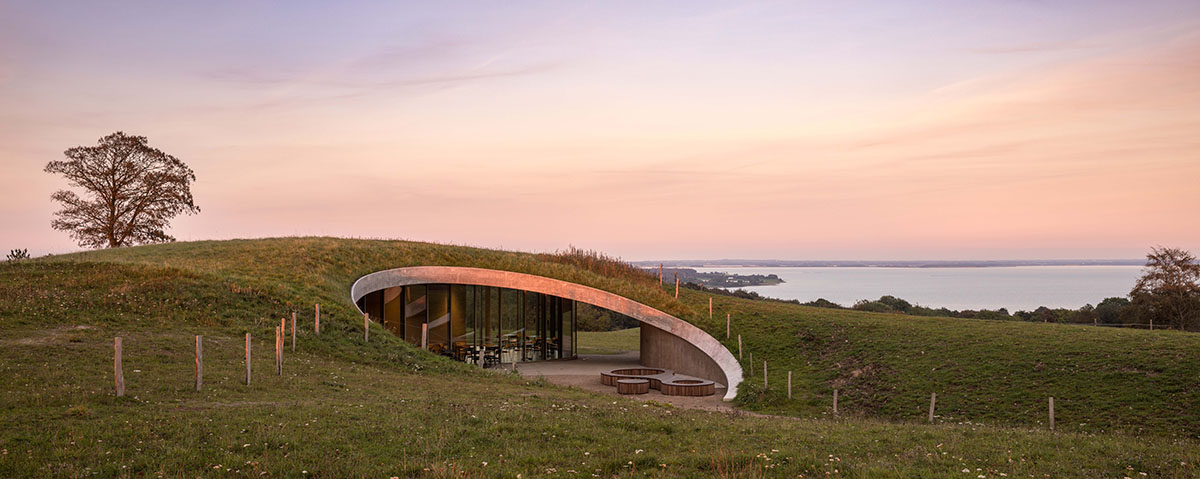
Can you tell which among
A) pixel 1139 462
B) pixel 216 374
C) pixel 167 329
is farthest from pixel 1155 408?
pixel 167 329

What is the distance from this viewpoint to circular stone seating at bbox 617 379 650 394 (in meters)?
23.9

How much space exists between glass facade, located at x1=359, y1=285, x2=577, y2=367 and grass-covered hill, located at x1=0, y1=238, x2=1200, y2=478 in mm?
1924

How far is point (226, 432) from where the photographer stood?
945 cm

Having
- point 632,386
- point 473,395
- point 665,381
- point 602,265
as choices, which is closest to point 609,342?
point 602,265

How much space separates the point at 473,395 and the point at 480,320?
1691 centimetres

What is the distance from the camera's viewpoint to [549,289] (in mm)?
31156

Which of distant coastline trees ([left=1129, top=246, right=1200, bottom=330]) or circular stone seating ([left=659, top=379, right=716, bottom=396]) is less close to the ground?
distant coastline trees ([left=1129, top=246, right=1200, bottom=330])

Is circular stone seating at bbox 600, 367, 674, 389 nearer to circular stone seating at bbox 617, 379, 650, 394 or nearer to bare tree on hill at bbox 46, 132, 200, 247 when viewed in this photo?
circular stone seating at bbox 617, 379, 650, 394

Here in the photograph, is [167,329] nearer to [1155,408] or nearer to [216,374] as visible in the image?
[216,374]

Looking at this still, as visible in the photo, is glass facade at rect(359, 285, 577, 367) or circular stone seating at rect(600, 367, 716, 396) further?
glass facade at rect(359, 285, 577, 367)

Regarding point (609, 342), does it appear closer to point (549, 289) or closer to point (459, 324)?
point (549, 289)

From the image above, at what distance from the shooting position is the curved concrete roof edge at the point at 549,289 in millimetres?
27922

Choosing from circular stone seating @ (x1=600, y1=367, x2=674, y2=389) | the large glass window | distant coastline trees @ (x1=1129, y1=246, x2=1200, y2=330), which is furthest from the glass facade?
distant coastline trees @ (x1=1129, y1=246, x2=1200, y2=330)

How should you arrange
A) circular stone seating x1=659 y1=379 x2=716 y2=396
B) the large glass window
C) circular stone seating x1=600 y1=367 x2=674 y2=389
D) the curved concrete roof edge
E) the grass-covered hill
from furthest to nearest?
the large glass window, the curved concrete roof edge, circular stone seating x1=600 y1=367 x2=674 y2=389, circular stone seating x1=659 y1=379 x2=716 y2=396, the grass-covered hill
